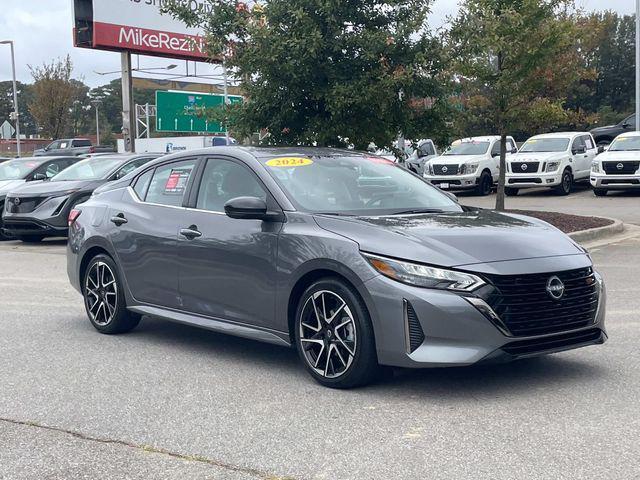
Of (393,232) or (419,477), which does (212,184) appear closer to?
(393,232)

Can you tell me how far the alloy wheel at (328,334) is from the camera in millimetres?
5512

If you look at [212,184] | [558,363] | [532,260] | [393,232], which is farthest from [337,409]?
[212,184]

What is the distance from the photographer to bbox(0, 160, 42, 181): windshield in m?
18.2

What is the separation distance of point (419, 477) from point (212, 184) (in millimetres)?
3360

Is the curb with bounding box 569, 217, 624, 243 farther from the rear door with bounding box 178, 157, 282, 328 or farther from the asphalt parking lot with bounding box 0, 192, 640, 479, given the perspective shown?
the rear door with bounding box 178, 157, 282, 328

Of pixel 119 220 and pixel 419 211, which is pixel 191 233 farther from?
pixel 419 211

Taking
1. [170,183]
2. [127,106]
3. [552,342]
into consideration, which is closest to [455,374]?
[552,342]

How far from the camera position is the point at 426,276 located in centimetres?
521

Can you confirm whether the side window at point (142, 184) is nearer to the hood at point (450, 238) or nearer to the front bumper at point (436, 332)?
the hood at point (450, 238)

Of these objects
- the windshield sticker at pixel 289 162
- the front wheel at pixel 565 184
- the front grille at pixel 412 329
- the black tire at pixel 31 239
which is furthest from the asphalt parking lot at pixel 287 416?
the front wheel at pixel 565 184

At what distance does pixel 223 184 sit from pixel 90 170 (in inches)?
404

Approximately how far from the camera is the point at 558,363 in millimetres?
6195

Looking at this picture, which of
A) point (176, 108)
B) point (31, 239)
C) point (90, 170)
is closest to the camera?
point (90, 170)

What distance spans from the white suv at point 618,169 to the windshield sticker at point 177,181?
17.8 metres
